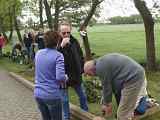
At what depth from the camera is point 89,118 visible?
9.02 metres

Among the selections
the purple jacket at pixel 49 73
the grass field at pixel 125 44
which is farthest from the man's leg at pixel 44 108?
the grass field at pixel 125 44

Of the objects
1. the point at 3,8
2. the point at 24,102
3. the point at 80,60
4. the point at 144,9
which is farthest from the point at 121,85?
the point at 3,8

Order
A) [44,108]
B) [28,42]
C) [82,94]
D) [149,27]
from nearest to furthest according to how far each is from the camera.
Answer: [44,108] < [82,94] < [149,27] < [28,42]

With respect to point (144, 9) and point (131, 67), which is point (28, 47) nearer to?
point (144, 9)

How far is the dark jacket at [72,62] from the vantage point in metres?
8.66

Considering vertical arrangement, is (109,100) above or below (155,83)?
above

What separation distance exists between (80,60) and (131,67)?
6.88 ft

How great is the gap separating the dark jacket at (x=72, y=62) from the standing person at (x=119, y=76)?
5.22 ft

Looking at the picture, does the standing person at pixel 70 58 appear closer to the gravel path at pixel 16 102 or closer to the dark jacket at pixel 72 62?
the dark jacket at pixel 72 62

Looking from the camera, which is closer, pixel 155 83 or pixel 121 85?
pixel 121 85

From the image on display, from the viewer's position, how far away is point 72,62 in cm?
871

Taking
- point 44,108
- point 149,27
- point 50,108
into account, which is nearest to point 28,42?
point 149,27

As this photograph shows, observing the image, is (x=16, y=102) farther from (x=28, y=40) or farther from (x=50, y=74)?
(x=28, y=40)

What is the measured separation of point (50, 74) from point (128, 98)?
4.34ft
